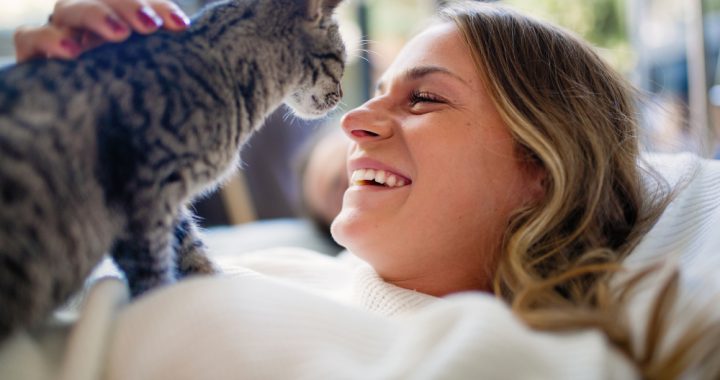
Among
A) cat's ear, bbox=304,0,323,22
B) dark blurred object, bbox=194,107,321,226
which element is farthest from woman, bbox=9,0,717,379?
dark blurred object, bbox=194,107,321,226

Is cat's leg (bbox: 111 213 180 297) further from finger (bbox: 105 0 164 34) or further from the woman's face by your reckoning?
the woman's face

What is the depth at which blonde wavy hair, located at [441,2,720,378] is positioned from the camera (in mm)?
1137

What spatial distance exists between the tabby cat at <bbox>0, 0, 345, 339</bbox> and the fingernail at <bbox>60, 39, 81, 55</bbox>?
3 centimetres

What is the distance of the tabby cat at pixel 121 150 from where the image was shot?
30.7 inches

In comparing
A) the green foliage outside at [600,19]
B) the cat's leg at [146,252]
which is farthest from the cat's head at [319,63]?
the green foliage outside at [600,19]

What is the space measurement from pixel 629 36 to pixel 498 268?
12.5ft

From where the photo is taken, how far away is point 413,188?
1.21 meters

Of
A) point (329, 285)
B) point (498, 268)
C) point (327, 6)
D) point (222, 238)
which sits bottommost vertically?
point (222, 238)

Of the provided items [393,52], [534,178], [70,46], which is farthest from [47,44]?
[393,52]

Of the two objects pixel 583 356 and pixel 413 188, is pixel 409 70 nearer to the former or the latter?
pixel 413 188

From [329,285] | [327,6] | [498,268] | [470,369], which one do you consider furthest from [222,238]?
[470,369]

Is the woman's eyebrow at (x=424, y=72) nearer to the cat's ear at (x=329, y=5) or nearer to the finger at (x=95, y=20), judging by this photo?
the cat's ear at (x=329, y=5)

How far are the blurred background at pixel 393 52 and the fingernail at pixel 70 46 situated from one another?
169 cm

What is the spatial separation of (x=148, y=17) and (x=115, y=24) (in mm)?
54
